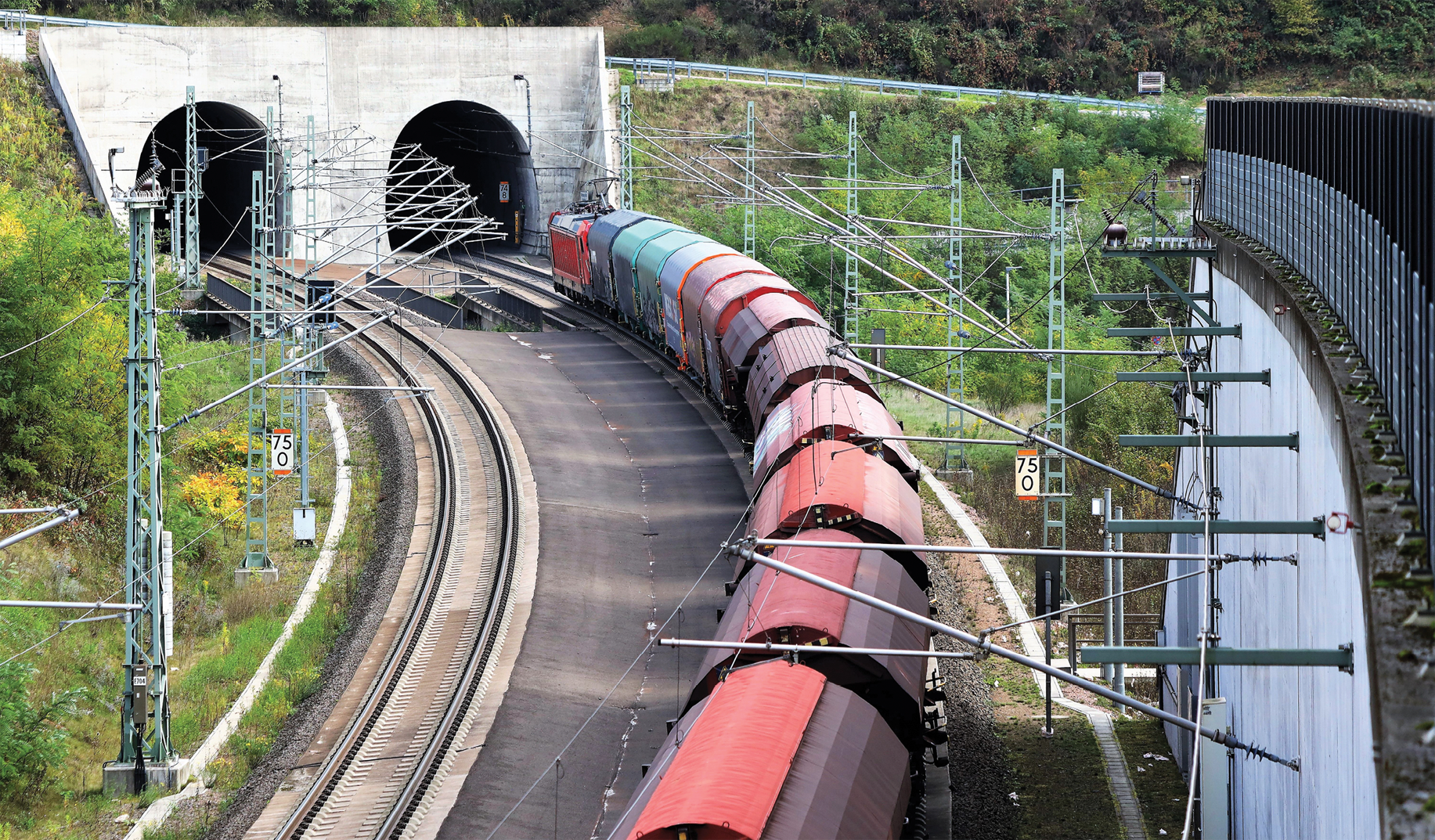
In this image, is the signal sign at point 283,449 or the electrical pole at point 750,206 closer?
the signal sign at point 283,449

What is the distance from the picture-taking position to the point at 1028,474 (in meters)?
24.0

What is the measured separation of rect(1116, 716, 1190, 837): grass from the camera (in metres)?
17.8

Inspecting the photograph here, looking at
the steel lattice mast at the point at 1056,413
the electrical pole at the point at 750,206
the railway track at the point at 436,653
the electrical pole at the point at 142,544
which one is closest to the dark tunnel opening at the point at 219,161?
the electrical pole at the point at 750,206

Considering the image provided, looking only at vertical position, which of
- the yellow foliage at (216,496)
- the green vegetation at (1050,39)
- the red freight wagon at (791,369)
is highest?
the green vegetation at (1050,39)

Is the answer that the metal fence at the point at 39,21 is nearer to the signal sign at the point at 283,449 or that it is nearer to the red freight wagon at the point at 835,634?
Answer: the signal sign at the point at 283,449

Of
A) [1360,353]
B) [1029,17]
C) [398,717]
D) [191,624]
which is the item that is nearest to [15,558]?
[191,624]

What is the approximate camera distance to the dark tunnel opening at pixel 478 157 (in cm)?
6525

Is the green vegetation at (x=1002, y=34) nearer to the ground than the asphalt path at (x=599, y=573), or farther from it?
farther from it

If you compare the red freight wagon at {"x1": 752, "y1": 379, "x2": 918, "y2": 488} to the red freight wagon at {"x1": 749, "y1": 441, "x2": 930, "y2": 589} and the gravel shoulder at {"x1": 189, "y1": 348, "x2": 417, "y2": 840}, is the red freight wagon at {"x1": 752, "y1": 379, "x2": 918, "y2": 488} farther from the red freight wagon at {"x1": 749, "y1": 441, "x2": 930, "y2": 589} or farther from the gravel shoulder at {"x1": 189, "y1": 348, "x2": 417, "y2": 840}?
the gravel shoulder at {"x1": 189, "y1": 348, "x2": 417, "y2": 840}

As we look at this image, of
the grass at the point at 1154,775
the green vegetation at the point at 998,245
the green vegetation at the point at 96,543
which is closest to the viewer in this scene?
the grass at the point at 1154,775

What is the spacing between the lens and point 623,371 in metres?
41.5

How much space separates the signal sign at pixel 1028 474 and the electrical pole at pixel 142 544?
13658 millimetres

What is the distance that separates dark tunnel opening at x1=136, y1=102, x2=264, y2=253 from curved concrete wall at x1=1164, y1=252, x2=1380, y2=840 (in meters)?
50.7

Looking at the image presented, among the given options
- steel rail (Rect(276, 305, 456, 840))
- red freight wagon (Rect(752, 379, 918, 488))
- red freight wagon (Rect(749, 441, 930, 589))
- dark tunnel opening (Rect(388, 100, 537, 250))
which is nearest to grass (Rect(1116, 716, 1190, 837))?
red freight wagon (Rect(749, 441, 930, 589))
